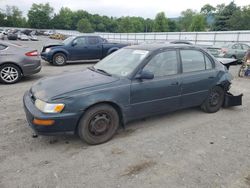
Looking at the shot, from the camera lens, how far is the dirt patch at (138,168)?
3.03 metres

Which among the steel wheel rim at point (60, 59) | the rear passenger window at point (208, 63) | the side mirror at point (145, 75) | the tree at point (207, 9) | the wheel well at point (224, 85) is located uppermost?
the tree at point (207, 9)

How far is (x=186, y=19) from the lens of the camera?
3580 inches

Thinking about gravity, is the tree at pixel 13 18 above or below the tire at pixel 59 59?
above

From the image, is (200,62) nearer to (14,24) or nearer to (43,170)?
(43,170)

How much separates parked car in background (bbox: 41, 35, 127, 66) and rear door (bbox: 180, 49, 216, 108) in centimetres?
825

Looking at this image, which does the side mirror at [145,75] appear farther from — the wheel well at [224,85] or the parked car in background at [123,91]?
the wheel well at [224,85]

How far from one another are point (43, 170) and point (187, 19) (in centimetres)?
9502

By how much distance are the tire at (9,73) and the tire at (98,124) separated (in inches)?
198

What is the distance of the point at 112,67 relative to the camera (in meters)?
4.43

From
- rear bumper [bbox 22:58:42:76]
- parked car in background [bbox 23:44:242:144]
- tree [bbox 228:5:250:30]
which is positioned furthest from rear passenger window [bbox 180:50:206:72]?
tree [bbox 228:5:250:30]

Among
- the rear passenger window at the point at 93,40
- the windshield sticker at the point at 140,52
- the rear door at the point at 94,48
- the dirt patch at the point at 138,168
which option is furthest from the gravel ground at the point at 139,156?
the rear passenger window at the point at 93,40

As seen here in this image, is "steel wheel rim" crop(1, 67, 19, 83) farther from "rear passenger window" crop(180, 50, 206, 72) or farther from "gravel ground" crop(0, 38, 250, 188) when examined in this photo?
"rear passenger window" crop(180, 50, 206, 72)

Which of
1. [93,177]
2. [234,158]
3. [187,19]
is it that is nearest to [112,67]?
[93,177]

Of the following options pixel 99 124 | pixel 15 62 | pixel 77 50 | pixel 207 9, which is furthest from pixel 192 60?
pixel 207 9
